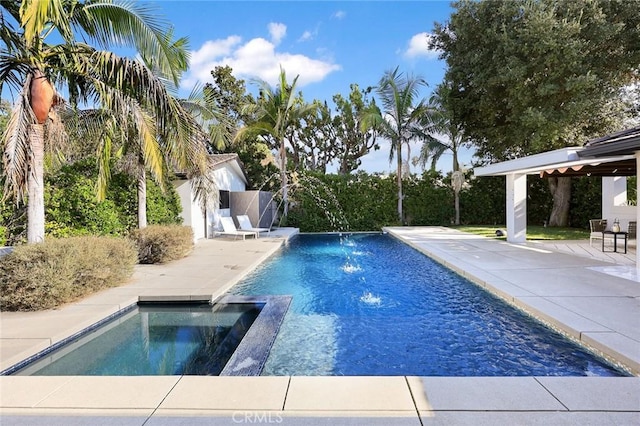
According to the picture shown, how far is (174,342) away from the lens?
16.8 feet

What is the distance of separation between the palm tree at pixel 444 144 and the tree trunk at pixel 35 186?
18320 millimetres

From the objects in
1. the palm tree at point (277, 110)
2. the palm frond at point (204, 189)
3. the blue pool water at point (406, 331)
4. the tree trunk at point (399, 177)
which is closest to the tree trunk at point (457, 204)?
the tree trunk at point (399, 177)

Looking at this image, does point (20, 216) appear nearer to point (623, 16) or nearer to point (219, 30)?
point (219, 30)

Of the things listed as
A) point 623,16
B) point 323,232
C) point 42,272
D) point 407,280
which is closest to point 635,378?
point 407,280

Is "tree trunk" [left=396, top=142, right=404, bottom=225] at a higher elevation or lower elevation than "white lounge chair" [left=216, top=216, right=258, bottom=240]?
higher

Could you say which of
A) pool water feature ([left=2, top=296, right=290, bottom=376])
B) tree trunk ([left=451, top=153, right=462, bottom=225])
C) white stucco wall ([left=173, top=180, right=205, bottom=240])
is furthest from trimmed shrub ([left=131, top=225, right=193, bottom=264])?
tree trunk ([left=451, top=153, right=462, bottom=225])

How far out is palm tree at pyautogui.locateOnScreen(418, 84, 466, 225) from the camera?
805 inches

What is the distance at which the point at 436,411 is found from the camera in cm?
297

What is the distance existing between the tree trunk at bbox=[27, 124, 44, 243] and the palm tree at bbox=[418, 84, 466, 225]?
60.1 feet

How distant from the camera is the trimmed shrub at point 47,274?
18.1ft

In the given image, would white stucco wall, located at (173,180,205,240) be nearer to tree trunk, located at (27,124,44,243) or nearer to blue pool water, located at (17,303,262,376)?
tree trunk, located at (27,124,44,243)

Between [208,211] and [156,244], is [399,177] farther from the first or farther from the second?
[156,244]

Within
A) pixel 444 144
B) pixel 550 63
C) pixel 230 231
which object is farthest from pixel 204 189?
pixel 550 63

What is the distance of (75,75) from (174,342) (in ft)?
19.4
